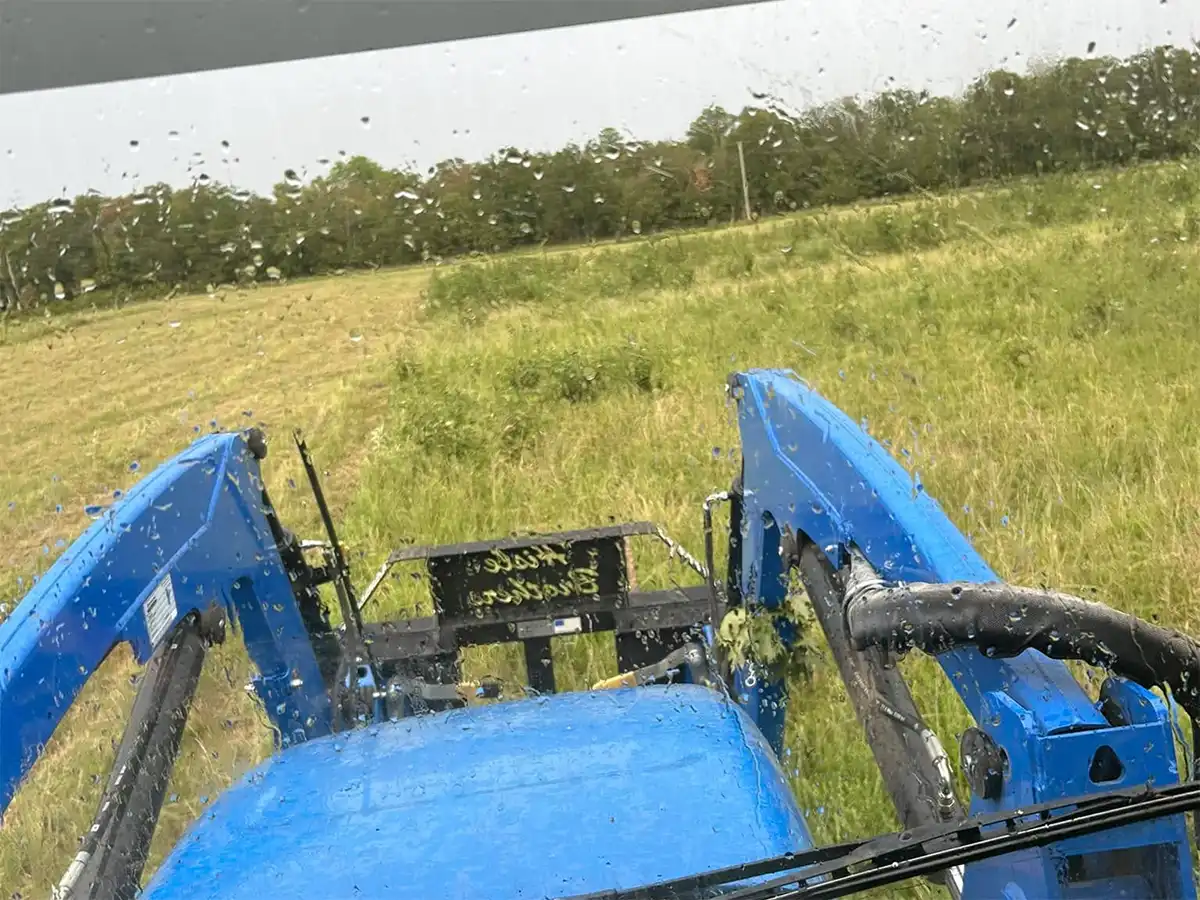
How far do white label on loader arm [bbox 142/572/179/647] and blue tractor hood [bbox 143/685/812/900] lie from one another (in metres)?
0.26

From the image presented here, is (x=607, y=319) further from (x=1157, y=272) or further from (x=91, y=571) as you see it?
(x=1157, y=272)

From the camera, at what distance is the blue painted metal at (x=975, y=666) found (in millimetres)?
817

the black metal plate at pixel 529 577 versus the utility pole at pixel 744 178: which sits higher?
the utility pole at pixel 744 178

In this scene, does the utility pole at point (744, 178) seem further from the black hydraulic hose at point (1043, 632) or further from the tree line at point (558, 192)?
the black hydraulic hose at point (1043, 632)

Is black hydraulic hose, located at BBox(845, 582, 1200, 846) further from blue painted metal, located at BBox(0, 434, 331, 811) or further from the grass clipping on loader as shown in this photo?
the grass clipping on loader

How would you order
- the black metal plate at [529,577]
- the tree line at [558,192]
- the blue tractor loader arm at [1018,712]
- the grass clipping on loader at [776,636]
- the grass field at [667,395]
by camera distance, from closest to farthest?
1. the blue tractor loader arm at [1018,712]
2. the tree line at [558,192]
3. the grass field at [667,395]
4. the grass clipping on loader at [776,636]
5. the black metal plate at [529,577]

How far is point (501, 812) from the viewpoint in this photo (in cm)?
125

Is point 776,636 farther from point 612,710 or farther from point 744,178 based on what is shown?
point 744,178

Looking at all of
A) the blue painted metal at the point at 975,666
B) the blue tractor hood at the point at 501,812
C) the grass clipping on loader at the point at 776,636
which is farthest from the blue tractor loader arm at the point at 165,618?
the blue painted metal at the point at 975,666

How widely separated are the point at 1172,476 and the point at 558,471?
1512mm

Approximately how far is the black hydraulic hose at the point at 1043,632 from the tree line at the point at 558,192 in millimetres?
804

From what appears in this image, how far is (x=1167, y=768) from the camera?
2.84ft

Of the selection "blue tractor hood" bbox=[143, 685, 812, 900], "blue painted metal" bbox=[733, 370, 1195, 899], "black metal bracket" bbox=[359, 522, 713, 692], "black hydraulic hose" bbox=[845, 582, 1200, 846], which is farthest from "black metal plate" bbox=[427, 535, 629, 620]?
"black hydraulic hose" bbox=[845, 582, 1200, 846]

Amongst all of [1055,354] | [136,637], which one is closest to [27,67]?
[136,637]
